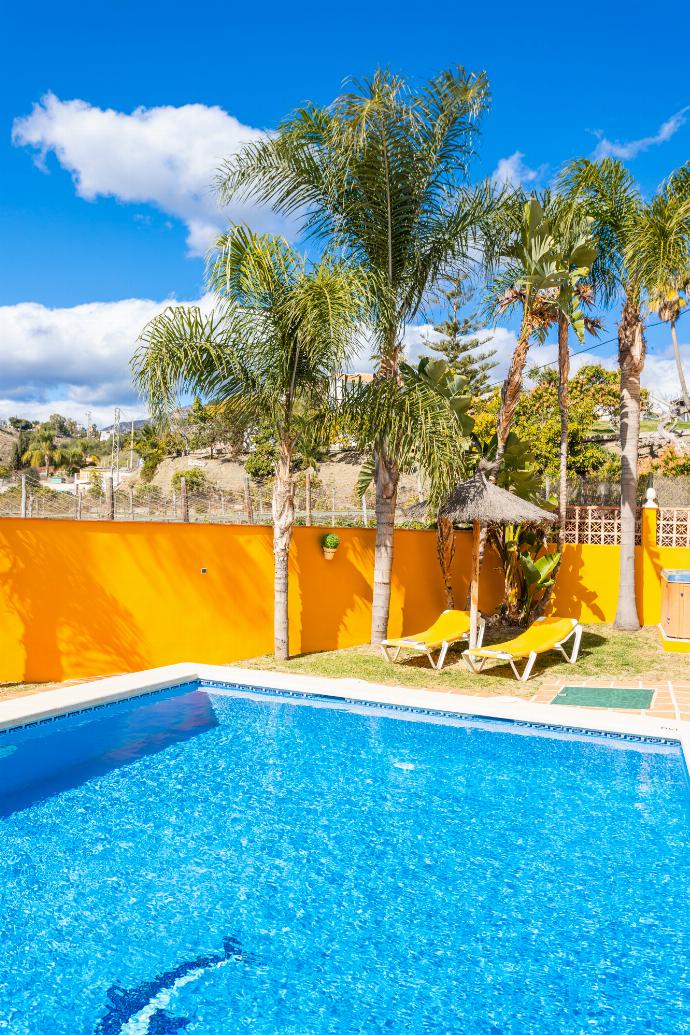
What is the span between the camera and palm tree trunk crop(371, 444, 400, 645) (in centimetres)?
1066

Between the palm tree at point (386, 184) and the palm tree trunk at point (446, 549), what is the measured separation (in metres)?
2.04

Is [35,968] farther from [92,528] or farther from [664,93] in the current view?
[664,93]

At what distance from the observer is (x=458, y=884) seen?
4.48 metres

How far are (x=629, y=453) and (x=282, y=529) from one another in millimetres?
6621

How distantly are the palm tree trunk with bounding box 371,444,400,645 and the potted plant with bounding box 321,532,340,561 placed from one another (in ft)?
2.08

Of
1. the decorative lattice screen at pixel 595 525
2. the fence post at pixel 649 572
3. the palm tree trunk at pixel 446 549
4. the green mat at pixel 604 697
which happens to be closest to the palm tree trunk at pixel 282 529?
the palm tree trunk at pixel 446 549

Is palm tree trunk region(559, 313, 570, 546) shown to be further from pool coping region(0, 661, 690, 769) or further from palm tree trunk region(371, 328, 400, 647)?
pool coping region(0, 661, 690, 769)

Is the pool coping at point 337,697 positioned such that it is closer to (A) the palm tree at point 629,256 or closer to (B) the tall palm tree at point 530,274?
(B) the tall palm tree at point 530,274

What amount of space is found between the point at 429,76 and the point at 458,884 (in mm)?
9728

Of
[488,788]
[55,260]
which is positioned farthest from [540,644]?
[55,260]

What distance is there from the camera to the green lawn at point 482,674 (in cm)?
914

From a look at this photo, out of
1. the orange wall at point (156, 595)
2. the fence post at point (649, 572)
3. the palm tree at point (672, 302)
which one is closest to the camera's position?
the orange wall at point (156, 595)

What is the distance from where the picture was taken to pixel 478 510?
988 centimetres

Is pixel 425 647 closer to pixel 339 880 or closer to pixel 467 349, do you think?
pixel 339 880
